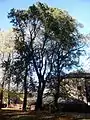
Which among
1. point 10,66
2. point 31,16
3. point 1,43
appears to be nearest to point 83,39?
point 31,16

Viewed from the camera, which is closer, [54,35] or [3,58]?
[54,35]

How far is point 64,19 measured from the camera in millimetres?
55656

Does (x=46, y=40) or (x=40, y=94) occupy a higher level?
(x=46, y=40)

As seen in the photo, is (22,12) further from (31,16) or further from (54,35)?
(54,35)

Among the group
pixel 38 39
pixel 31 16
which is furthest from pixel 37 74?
pixel 31 16

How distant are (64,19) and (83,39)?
20.3 feet

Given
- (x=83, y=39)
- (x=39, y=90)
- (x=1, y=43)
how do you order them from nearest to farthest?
(x=39, y=90)
(x=83, y=39)
(x=1, y=43)

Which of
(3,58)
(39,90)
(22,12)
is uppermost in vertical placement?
(22,12)

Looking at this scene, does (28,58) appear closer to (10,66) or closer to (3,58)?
(10,66)

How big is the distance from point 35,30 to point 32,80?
9102mm

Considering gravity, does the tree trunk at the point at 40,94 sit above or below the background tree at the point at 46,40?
below

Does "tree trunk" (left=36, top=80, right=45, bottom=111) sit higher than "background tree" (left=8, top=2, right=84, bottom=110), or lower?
lower

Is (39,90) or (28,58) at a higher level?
(28,58)

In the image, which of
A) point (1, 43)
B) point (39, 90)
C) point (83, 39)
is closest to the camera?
point (39, 90)
